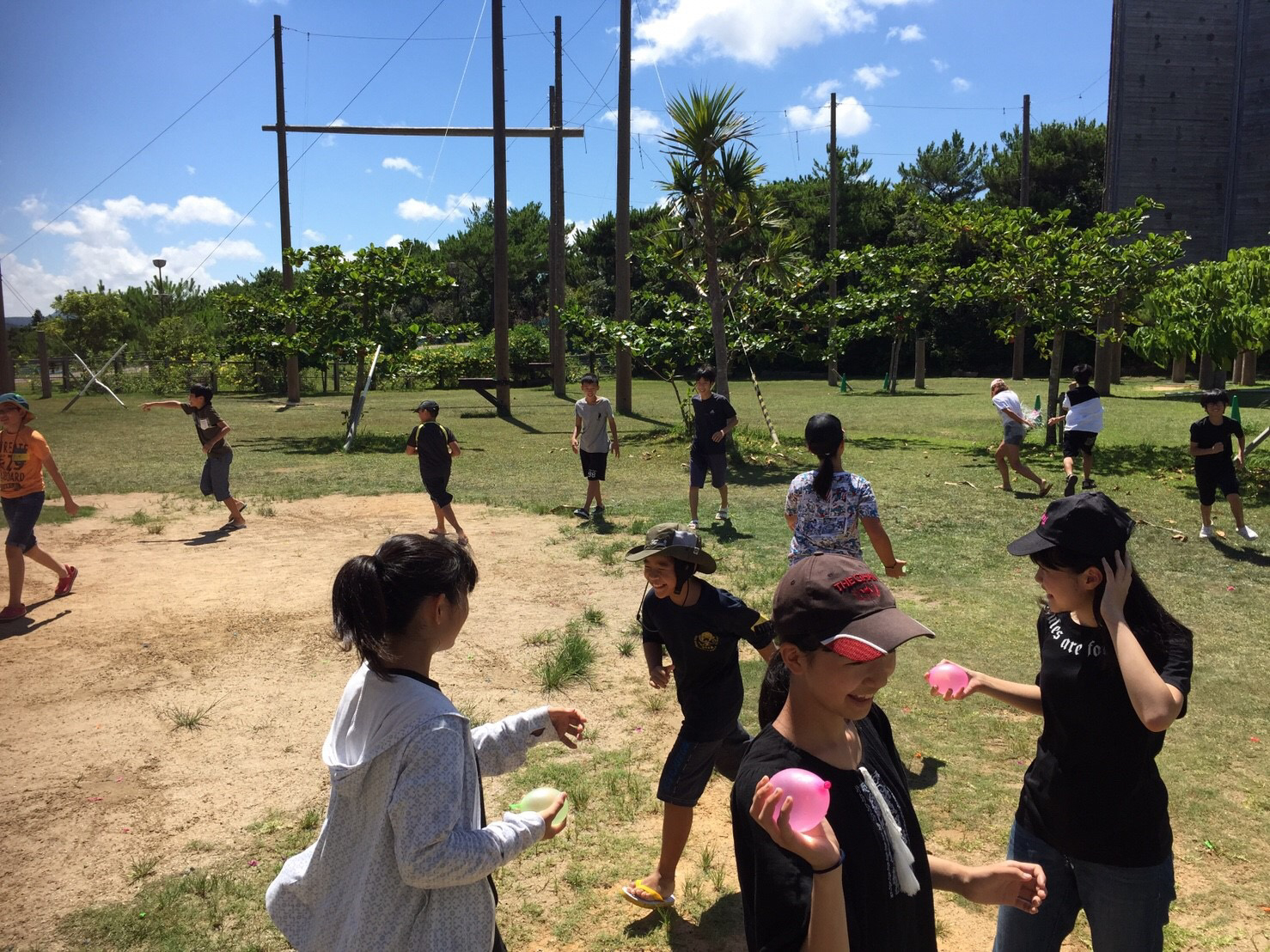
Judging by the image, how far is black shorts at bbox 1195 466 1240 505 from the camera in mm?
10086

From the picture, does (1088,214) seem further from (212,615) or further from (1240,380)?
(212,615)

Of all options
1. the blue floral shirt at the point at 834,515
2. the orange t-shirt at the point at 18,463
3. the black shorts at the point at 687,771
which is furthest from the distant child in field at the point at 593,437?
Answer: the black shorts at the point at 687,771

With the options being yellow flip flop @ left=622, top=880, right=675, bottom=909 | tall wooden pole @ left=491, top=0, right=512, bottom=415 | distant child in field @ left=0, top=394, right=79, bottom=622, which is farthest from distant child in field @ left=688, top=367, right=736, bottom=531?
tall wooden pole @ left=491, top=0, right=512, bottom=415

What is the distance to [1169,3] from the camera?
91.2ft

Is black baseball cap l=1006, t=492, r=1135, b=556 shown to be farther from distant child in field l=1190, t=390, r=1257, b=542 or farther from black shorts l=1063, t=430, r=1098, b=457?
black shorts l=1063, t=430, r=1098, b=457

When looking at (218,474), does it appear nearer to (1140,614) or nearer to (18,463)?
(18,463)

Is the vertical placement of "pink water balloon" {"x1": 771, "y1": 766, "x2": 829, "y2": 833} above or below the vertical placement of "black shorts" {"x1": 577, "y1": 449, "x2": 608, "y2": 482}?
above

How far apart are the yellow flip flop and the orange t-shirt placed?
6699mm

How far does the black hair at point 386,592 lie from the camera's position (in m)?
2.12

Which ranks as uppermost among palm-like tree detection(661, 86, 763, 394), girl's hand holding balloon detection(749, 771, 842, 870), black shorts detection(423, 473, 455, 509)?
palm-like tree detection(661, 86, 763, 394)

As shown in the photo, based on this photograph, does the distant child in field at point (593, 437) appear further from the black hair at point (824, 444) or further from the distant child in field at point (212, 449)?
the black hair at point (824, 444)

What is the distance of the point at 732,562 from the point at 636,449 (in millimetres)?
9729

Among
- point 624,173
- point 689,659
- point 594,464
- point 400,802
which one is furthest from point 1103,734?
point 624,173

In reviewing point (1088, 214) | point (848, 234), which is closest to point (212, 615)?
point (848, 234)
